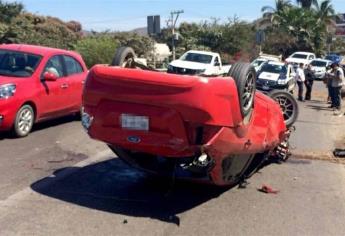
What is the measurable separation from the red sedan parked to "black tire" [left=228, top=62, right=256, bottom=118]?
5025 mm

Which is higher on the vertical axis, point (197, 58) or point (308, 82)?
point (197, 58)

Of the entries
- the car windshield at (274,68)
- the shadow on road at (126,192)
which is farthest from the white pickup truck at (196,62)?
the shadow on road at (126,192)

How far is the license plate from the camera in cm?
613

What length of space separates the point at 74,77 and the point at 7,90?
238cm

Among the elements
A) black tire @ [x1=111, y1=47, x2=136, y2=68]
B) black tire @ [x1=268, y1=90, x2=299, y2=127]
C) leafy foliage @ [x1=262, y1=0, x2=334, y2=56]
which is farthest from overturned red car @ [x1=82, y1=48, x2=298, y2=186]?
leafy foliage @ [x1=262, y1=0, x2=334, y2=56]

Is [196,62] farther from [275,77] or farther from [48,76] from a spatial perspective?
[48,76]

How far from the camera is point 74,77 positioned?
12562 mm

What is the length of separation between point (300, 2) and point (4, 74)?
7635 cm

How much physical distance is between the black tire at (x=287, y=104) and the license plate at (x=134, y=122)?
172 inches

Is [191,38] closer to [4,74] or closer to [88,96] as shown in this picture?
[4,74]

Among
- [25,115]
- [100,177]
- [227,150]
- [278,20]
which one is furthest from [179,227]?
[278,20]

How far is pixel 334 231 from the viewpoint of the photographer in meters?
6.18

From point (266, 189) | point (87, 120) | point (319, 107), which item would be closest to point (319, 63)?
point (319, 107)

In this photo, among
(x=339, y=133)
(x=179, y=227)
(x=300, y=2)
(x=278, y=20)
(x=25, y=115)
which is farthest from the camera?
(x=300, y=2)
